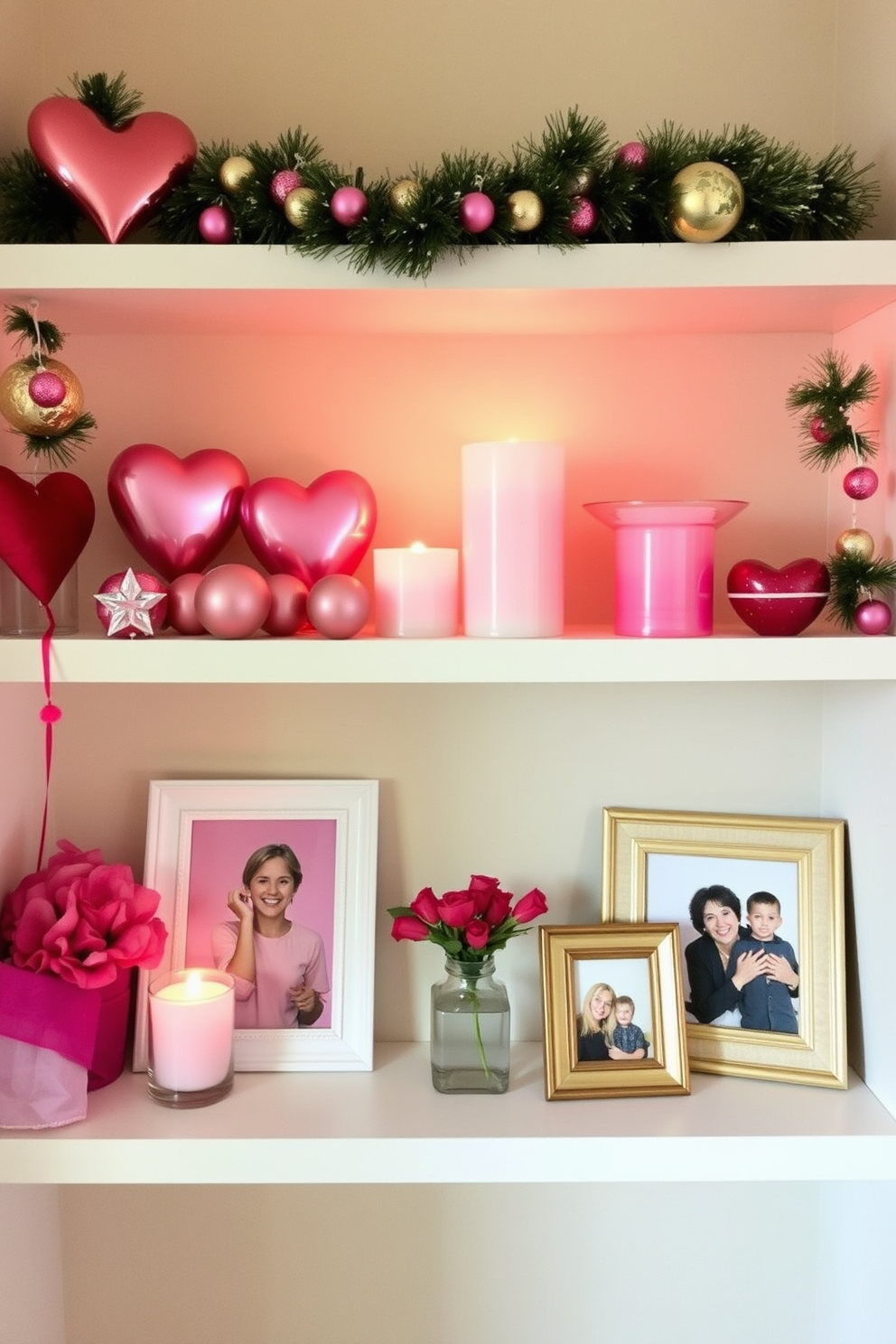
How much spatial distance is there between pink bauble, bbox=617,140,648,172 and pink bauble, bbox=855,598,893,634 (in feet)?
1.33

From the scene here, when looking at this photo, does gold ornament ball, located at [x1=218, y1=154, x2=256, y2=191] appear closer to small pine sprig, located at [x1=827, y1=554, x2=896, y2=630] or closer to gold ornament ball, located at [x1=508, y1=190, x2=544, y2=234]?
gold ornament ball, located at [x1=508, y1=190, x2=544, y2=234]

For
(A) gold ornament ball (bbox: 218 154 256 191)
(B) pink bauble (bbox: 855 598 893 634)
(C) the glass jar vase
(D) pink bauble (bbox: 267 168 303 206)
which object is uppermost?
(A) gold ornament ball (bbox: 218 154 256 191)

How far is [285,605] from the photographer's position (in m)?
0.93

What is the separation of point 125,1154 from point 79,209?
2.61 feet

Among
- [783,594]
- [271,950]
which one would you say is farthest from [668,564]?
[271,950]

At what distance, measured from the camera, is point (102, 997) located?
0.99 meters

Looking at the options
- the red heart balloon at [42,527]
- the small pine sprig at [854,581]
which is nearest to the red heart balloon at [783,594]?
the small pine sprig at [854,581]

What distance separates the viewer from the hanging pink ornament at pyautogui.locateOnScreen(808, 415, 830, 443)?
94cm

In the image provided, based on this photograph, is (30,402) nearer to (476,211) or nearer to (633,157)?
(476,211)

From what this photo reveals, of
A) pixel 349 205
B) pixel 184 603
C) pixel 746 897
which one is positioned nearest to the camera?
pixel 349 205

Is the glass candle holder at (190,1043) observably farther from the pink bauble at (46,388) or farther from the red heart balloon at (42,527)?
the pink bauble at (46,388)

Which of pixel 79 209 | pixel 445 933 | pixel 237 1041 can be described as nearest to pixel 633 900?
pixel 445 933

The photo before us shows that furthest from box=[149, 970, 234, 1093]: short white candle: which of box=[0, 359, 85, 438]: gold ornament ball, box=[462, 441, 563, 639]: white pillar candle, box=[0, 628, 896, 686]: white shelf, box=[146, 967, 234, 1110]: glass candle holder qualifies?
box=[0, 359, 85, 438]: gold ornament ball

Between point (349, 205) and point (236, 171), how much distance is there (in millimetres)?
114
